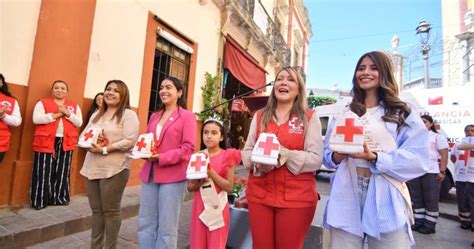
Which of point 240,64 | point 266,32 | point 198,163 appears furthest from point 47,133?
point 266,32

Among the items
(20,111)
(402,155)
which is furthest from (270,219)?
(20,111)

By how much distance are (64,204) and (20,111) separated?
4.66 ft

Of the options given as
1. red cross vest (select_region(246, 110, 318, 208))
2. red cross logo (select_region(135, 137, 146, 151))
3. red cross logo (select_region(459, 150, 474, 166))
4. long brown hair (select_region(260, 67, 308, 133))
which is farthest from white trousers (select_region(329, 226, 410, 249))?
red cross logo (select_region(459, 150, 474, 166))

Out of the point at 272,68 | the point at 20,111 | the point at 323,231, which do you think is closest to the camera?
the point at 323,231

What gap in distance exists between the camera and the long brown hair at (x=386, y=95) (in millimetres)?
1736

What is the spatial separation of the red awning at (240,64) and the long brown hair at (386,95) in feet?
24.1

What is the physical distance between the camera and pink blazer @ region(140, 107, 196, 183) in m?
2.57

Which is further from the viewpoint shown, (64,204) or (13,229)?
(64,204)

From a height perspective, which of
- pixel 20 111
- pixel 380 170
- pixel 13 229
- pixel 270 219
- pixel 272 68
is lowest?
pixel 13 229

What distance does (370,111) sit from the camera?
1.84 metres

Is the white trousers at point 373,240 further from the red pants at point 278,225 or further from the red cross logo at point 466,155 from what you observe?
the red cross logo at point 466,155

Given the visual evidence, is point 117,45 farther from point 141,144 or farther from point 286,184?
point 286,184

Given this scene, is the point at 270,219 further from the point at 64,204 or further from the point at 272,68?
the point at 272,68

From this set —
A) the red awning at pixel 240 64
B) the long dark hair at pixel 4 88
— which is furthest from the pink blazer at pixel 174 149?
the red awning at pixel 240 64
